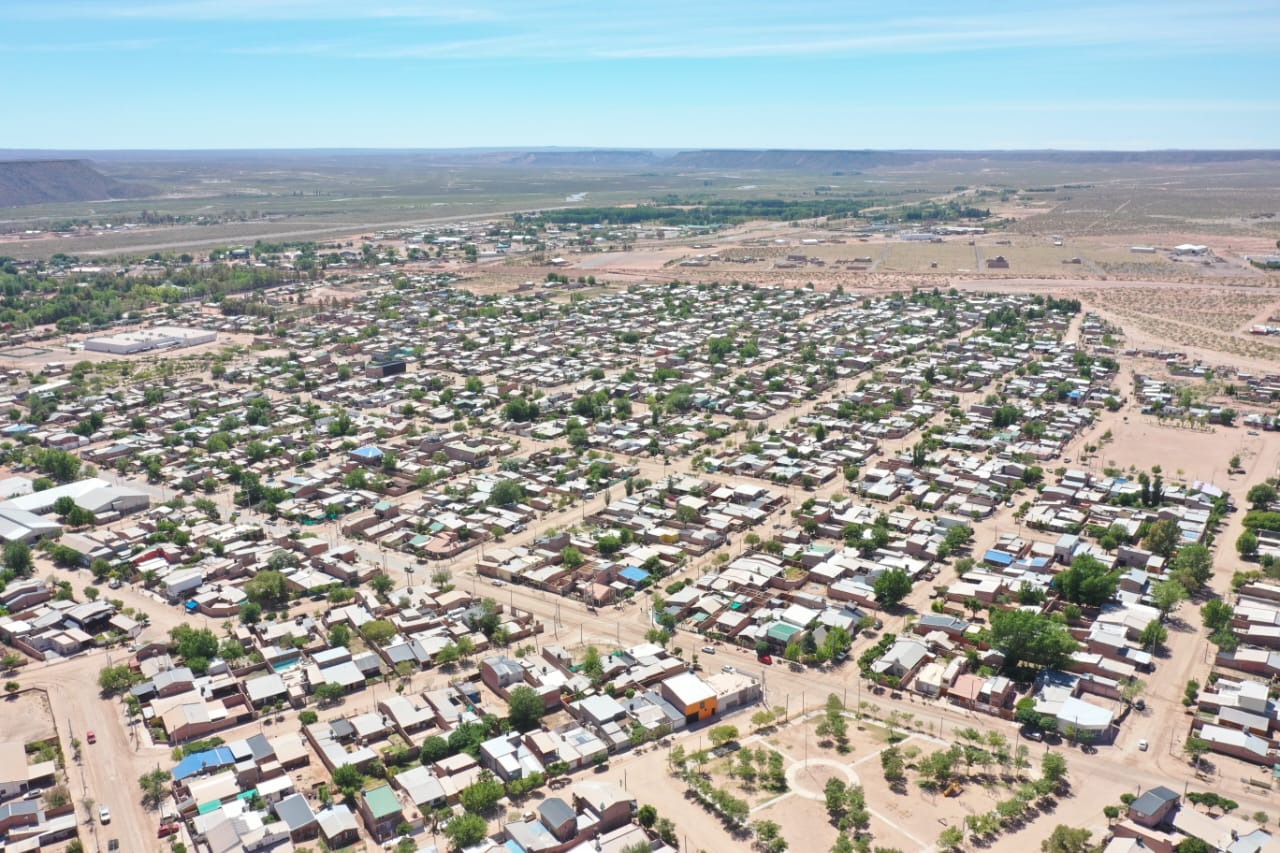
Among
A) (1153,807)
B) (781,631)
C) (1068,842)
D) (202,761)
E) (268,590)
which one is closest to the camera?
(1068,842)

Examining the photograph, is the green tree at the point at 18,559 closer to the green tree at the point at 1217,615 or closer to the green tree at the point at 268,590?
the green tree at the point at 268,590

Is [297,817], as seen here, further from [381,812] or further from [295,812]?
[381,812]

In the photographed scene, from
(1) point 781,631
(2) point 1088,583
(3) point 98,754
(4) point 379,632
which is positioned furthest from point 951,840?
(3) point 98,754

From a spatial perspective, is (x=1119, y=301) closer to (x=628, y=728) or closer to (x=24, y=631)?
(x=628, y=728)

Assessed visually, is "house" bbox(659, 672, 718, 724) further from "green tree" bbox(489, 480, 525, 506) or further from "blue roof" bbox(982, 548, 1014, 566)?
"green tree" bbox(489, 480, 525, 506)

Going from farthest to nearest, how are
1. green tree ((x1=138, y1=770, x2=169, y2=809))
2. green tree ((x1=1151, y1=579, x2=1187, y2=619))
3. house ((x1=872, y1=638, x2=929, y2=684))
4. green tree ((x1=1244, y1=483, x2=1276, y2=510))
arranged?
green tree ((x1=1244, y1=483, x2=1276, y2=510)), green tree ((x1=1151, y1=579, x2=1187, y2=619)), house ((x1=872, y1=638, x2=929, y2=684)), green tree ((x1=138, y1=770, x2=169, y2=809))

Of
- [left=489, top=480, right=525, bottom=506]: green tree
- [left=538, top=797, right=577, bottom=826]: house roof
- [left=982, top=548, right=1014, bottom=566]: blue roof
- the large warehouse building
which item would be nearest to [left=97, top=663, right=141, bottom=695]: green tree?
[left=538, top=797, right=577, bottom=826]: house roof

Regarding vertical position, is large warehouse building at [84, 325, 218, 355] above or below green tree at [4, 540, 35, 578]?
above
